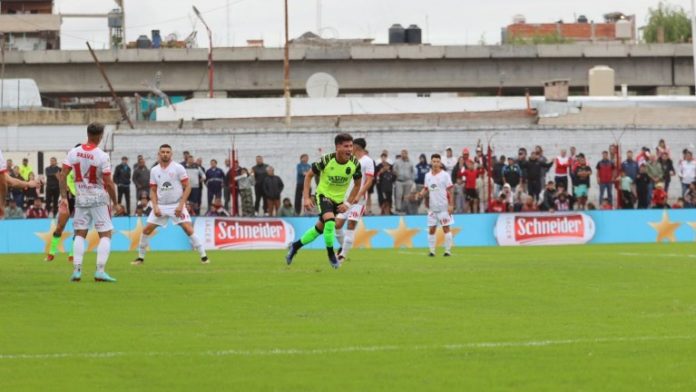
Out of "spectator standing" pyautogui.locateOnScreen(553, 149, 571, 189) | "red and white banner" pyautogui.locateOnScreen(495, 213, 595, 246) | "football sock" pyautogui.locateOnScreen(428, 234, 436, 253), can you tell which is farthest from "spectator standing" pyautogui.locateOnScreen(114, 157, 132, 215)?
"football sock" pyautogui.locateOnScreen(428, 234, 436, 253)

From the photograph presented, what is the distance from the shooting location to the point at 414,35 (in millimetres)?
88000

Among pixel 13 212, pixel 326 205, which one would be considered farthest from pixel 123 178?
pixel 326 205

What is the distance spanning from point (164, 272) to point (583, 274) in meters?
6.42

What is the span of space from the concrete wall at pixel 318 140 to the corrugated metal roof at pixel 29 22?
73815 millimetres

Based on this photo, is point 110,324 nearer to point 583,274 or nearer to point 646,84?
point 583,274

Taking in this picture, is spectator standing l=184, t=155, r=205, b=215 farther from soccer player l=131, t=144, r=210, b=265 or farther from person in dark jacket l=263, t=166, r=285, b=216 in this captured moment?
soccer player l=131, t=144, r=210, b=265

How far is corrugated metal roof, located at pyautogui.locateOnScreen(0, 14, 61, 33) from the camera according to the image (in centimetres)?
12600

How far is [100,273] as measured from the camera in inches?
798

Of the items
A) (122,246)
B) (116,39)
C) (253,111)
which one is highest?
(116,39)

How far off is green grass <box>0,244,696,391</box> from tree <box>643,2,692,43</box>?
133443 mm

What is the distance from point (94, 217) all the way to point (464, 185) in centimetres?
2423

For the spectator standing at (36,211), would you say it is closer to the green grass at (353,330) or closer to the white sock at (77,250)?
the green grass at (353,330)

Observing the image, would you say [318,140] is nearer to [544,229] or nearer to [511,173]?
[511,173]

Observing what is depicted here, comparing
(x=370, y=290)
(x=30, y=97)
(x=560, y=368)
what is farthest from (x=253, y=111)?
(x=560, y=368)
